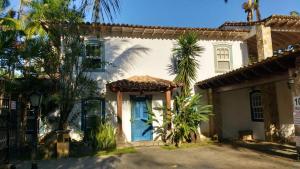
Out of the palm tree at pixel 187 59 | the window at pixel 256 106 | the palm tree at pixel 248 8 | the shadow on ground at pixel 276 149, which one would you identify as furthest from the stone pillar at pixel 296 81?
the palm tree at pixel 248 8

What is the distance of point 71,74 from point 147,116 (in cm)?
437

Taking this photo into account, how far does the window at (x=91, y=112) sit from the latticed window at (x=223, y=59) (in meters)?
6.12

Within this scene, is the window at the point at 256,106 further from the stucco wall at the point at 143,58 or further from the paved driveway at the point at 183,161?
the paved driveway at the point at 183,161

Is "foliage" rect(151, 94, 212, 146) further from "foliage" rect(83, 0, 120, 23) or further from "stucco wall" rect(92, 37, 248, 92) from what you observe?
"foliage" rect(83, 0, 120, 23)

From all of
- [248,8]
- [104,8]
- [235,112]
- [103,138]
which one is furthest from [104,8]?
[248,8]

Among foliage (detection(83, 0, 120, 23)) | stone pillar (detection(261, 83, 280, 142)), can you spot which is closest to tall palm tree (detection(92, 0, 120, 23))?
foliage (detection(83, 0, 120, 23))

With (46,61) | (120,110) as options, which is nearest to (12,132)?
(46,61)

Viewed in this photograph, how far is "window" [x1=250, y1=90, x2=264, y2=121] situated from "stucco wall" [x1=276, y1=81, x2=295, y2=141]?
1082 millimetres

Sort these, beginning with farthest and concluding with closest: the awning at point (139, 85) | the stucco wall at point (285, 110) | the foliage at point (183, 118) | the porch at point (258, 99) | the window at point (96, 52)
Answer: the window at point (96, 52) < the stucco wall at point (285, 110) < the foliage at point (183, 118) < the awning at point (139, 85) < the porch at point (258, 99)

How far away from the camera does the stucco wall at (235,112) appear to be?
14992mm

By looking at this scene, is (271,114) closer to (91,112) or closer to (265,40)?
(265,40)

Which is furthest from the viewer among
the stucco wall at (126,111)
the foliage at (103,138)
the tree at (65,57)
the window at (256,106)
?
the window at (256,106)

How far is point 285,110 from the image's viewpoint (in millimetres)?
12758

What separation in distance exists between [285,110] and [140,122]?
6322 millimetres
